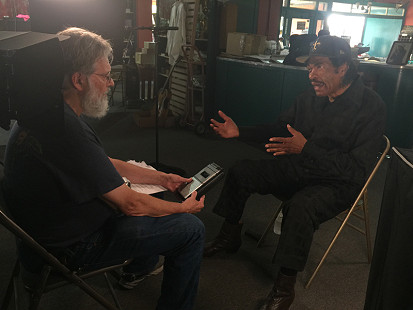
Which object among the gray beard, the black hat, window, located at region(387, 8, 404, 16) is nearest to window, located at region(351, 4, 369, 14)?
window, located at region(387, 8, 404, 16)

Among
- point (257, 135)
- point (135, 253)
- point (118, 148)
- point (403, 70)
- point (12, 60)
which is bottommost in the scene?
point (118, 148)

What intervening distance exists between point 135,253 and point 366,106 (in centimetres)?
136

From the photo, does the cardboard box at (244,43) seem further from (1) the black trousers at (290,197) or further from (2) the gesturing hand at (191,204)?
(2) the gesturing hand at (191,204)

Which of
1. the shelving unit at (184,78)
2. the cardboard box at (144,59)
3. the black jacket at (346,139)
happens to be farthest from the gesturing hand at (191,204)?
the cardboard box at (144,59)

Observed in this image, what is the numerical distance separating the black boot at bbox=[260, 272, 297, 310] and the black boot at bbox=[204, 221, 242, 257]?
458mm

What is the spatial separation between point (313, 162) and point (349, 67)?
21.3 inches

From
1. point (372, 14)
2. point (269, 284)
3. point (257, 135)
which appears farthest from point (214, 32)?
point (372, 14)

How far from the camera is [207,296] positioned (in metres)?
1.86

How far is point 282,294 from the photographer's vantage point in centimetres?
171

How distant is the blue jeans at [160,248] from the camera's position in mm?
1298

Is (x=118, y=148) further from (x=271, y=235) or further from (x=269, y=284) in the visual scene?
(x=269, y=284)

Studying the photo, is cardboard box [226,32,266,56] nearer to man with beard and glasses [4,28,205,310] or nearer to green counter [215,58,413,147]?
green counter [215,58,413,147]

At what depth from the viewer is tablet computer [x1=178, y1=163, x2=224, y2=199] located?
62.8 inches

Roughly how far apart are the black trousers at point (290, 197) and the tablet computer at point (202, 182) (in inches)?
15.3
